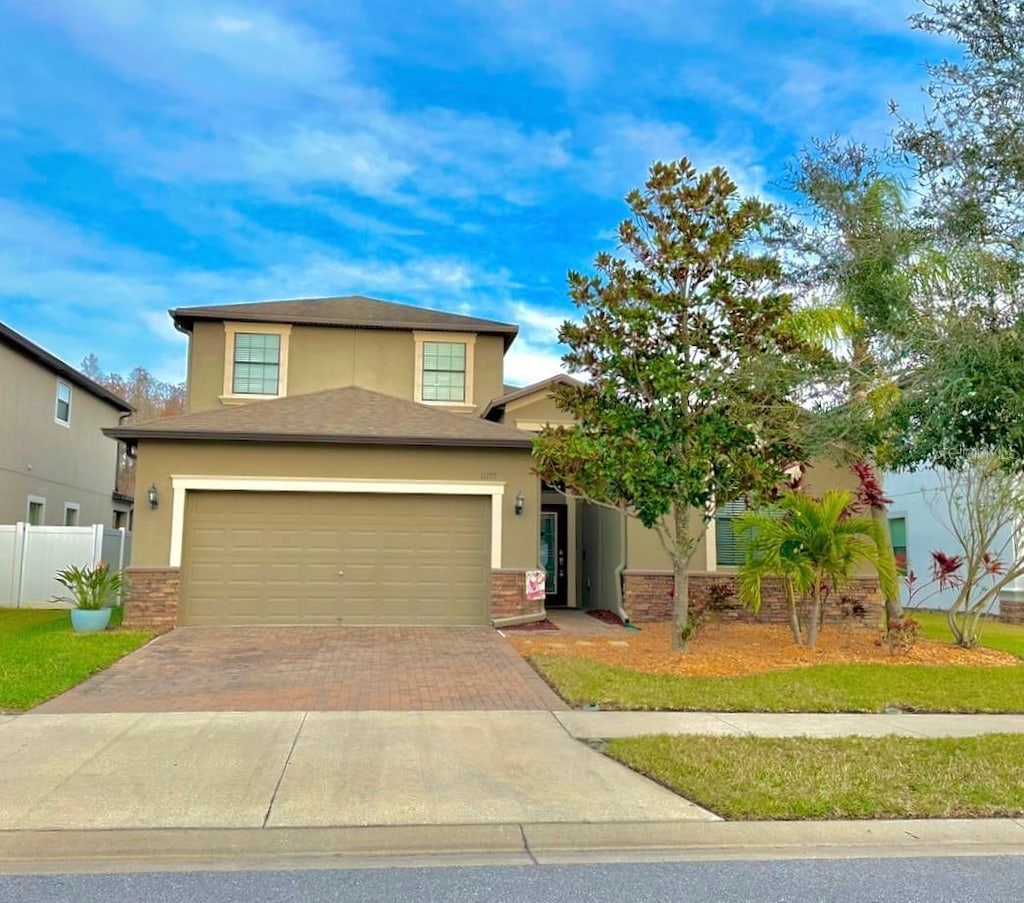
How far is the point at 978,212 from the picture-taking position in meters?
7.11

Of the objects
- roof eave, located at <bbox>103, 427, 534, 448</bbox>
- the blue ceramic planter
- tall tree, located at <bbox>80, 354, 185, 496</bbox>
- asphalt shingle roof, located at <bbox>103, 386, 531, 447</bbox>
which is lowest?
the blue ceramic planter

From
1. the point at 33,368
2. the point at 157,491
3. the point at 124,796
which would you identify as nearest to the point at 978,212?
the point at 124,796

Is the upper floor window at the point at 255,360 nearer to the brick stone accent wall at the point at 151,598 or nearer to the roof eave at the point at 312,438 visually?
the roof eave at the point at 312,438

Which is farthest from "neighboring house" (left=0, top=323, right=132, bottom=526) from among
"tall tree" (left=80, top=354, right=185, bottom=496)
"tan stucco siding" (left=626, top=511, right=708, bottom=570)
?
"tall tree" (left=80, top=354, right=185, bottom=496)

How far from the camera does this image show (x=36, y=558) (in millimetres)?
17641

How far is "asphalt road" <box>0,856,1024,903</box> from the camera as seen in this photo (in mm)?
4109

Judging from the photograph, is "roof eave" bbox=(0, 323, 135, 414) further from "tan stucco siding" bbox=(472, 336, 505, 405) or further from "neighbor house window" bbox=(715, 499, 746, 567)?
"neighbor house window" bbox=(715, 499, 746, 567)

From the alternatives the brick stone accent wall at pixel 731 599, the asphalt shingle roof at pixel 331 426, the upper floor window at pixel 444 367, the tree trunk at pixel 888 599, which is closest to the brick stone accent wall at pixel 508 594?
the brick stone accent wall at pixel 731 599

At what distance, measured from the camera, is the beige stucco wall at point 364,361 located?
19.9m

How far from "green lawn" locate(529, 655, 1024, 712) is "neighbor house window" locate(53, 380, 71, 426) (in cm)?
1791

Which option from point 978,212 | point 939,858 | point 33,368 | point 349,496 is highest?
point 33,368

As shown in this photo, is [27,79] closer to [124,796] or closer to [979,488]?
[124,796]

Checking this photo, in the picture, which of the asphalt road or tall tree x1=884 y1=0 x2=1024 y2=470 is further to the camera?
tall tree x1=884 y1=0 x2=1024 y2=470

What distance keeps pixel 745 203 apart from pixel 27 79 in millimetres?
11266
